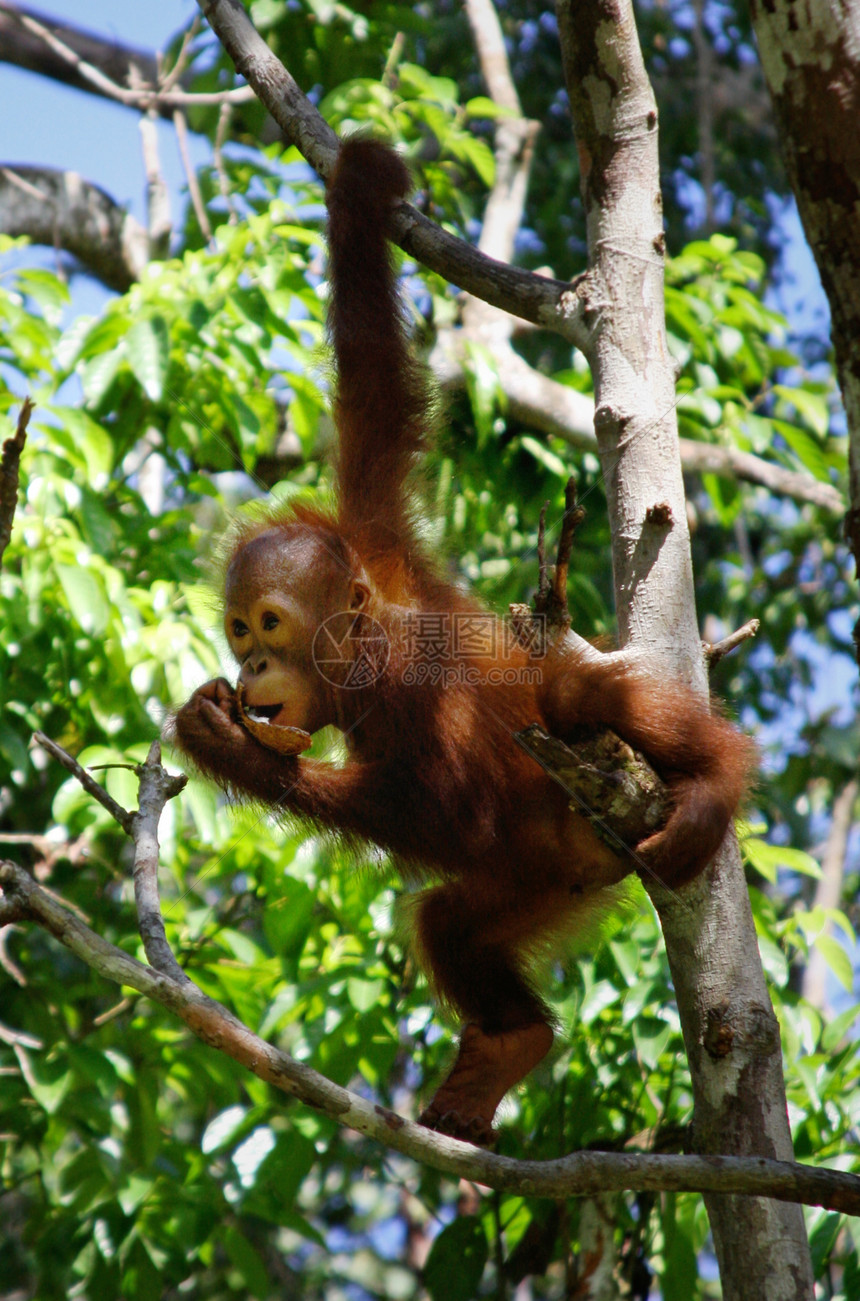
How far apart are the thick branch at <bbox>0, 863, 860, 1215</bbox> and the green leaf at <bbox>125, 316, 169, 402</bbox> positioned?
167 centimetres

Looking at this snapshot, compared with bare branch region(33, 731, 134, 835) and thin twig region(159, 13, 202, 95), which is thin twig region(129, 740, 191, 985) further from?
thin twig region(159, 13, 202, 95)

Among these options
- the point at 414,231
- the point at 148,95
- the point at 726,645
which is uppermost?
the point at 148,95

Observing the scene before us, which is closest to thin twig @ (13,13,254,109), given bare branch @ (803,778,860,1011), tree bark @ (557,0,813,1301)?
tree bark @ (557,0,813,1301)

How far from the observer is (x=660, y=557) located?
6.90ft

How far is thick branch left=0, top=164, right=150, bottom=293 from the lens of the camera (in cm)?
493

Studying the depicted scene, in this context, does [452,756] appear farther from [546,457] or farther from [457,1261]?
[546,457]

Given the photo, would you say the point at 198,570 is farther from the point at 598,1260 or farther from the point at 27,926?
the point at 598,1260

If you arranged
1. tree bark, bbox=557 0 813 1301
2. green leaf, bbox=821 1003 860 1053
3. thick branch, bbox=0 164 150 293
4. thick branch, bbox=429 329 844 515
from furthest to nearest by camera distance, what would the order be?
thick branch, bbox=0 164 150 293, thick branch, bbox=429 329 844 515, green leaf, bbox=821 1003 860 1053, tree bark, bbox=557 0 813 1301

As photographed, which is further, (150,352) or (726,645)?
(150,352)

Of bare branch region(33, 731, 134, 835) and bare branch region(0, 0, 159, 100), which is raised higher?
bare branch region(0, 0, 159, 100)

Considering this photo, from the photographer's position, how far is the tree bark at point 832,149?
1562 mm

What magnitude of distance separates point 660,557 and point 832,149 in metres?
0.75

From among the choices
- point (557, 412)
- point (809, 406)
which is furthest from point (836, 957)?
point (557, 412)

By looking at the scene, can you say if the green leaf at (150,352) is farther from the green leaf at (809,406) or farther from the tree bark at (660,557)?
the green leaf at (809,406)
